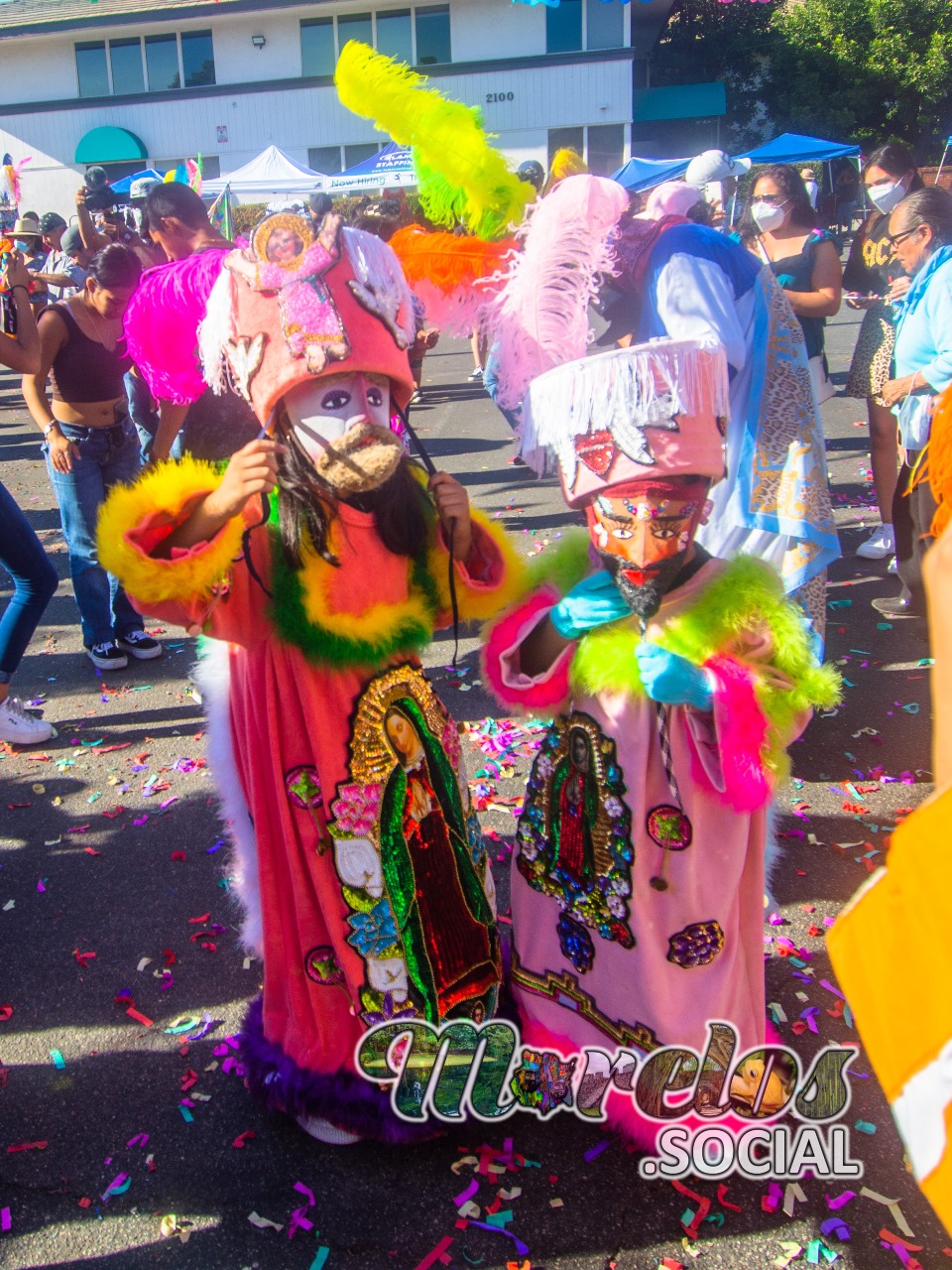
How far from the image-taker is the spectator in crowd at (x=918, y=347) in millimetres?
3771

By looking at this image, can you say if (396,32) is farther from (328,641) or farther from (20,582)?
(328,641)

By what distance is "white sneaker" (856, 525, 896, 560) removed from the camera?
5621 mm

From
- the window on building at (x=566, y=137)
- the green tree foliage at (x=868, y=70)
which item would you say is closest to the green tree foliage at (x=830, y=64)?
the green tree foliage at (x=868, y=70)

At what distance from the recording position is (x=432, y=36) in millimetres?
24922

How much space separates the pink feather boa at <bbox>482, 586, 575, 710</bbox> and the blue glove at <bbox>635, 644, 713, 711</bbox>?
0.23 m

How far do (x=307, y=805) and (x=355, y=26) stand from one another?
29.2 m

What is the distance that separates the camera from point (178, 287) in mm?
2033

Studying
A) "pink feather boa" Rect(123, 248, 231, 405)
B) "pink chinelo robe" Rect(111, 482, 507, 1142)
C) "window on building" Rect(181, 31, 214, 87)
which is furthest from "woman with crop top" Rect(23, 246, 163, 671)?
"window on building" Rect(181, 31, 214, 87)

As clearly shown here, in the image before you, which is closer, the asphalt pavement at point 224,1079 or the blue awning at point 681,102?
the asphalt pavement at point 224,1079

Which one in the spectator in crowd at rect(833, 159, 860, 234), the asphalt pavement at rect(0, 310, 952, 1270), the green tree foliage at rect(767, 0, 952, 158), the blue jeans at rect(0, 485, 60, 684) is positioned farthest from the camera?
the green tree foliage at rect(767, 0, 952, 158)

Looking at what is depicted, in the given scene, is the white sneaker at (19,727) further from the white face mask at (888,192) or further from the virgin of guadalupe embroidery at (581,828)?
the white face mask at (888,192)

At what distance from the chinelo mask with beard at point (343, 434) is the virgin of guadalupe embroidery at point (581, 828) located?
682 millimetres

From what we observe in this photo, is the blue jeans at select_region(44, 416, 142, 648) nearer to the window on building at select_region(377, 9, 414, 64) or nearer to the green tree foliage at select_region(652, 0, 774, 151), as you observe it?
the window on building at select_region(377, 9, 414, 64)

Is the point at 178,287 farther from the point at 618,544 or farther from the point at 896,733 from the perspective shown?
the point at 896,733
